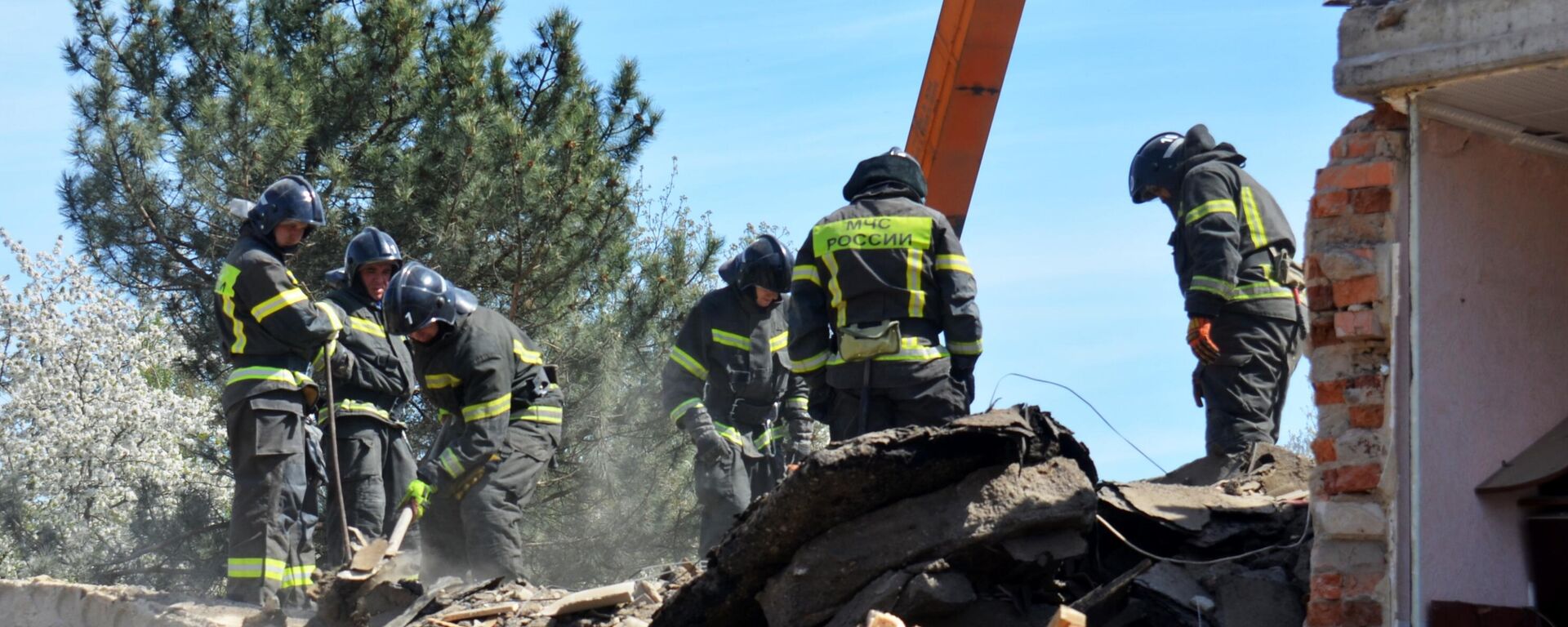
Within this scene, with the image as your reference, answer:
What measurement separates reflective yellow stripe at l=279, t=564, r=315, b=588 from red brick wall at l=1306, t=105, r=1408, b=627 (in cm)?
500

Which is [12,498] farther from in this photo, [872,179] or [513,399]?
[872,179]

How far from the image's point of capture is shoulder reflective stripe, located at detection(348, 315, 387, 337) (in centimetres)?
871

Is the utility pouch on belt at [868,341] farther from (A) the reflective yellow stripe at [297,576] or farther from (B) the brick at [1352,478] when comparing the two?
(A) the reflective yellow stripe at [297,576]

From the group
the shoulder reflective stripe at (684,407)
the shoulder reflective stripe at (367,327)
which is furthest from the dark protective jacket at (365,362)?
the shoulder reflective stripe at (684,407)

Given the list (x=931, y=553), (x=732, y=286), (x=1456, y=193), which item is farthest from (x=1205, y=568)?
(x=732, y=286)

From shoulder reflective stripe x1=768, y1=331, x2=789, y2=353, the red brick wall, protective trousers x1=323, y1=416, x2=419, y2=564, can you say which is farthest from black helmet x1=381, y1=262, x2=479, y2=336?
the red brick wall

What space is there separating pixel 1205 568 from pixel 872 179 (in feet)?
8.03

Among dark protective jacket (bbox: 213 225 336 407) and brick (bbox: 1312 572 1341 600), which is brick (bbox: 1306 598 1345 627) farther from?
dark protective jacket (bbox: 213 225 336 407)

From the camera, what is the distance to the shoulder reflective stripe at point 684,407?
923 centimetres

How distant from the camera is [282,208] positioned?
309 inches

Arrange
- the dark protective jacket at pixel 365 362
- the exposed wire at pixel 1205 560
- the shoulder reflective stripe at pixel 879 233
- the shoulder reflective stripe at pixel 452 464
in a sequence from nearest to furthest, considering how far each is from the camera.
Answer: the exposed wire at pixel 1205 560 < the shoulder reflective stripe at pixel 879 233 < the shoulder reflective stripe at pixel 452 464 < the dark protective jacket at pixel 365 362

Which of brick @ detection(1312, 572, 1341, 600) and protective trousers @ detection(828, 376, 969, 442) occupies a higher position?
Result: protective trousers @ detection(828, 376, 969, 442)

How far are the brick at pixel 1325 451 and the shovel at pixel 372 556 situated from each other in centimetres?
410

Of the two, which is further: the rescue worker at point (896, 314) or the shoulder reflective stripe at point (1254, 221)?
the shoulder reflective stripe at point (1254, 221)
